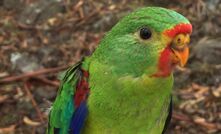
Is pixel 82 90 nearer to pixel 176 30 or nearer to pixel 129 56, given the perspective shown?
pixel 129 56

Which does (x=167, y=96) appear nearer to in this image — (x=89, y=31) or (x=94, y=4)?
(x=89, y=31)

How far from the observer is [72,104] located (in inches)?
112

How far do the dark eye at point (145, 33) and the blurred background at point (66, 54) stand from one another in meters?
1.85

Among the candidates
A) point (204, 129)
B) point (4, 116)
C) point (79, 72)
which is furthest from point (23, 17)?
point (79, 72)

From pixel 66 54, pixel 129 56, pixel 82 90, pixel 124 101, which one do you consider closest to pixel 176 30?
pixel 129 56

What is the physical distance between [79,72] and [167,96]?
489 mm

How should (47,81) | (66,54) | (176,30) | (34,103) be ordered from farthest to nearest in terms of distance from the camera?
(66,54) → (47,81) → (34,103) → (176,30)

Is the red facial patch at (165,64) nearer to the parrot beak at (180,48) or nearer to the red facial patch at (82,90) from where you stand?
the parrot beak at (180,48)

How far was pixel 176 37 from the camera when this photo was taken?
2.30 metres

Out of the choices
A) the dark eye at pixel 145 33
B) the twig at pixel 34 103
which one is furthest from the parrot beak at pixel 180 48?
the twig at pixel 34 103

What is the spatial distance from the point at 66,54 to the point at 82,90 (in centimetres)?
207

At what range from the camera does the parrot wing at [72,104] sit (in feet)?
8.98

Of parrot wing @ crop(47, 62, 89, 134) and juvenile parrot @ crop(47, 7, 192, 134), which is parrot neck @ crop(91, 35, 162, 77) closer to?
juvenile parrot @ crop(47, 7, 192, 134)

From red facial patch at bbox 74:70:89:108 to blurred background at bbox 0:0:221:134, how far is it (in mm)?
1398
